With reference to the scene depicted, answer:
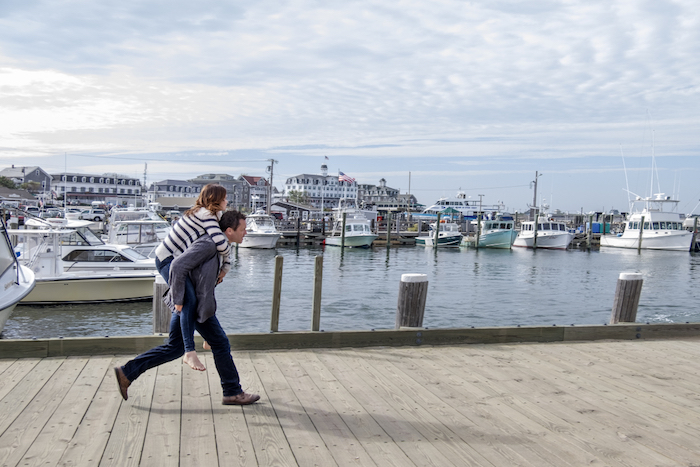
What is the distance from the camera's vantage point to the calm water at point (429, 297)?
1597 centimetres

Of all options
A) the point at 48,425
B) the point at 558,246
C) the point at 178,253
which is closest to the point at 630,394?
the point at 178,253

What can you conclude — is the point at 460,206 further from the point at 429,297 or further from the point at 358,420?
the point at 358,420

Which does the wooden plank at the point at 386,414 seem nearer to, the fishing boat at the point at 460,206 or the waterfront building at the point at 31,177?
the fishing boat at the point at 460,206

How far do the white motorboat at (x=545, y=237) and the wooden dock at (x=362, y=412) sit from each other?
158 ft

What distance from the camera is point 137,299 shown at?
1797 centimetres

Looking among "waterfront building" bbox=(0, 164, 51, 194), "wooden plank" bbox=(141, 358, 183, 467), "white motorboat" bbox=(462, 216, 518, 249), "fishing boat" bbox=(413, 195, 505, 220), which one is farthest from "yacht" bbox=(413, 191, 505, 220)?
"wooden plank" bbox=(141, 358, 183, 467)

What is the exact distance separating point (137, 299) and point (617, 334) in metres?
14.2

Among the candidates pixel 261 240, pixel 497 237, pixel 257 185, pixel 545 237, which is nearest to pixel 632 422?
pixel 261 240

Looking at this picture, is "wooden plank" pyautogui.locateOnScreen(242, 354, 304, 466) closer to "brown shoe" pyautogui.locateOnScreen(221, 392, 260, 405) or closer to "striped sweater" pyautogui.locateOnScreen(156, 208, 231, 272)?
"brown shoe" pyautogui.locateOnScreen(221, 392, 260, 405)

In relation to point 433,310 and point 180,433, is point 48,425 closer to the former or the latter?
point 180,433

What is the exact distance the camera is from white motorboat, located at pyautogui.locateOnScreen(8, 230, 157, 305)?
17094 millimetres

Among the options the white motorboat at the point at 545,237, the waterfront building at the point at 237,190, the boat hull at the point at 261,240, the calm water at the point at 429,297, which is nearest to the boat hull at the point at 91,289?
the calm water at the point at 429,297

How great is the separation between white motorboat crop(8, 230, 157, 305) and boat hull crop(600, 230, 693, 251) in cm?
4667

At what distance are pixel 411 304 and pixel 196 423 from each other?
383 centimetres
